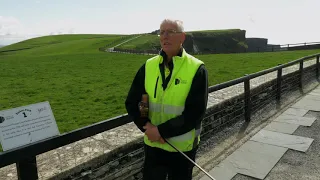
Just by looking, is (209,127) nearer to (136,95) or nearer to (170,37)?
(136,95)

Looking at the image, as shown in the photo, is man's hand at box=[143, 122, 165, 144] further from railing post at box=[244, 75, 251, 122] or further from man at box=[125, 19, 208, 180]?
railing post at box=[244, 75, 251, 122]

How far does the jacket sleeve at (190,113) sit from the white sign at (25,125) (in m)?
0.95

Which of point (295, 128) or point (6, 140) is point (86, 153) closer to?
point (6, 140)

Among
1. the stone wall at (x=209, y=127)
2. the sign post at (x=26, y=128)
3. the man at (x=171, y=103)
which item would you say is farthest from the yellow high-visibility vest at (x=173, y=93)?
the sign post at (x=26, y=128)

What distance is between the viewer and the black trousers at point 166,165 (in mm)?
2723

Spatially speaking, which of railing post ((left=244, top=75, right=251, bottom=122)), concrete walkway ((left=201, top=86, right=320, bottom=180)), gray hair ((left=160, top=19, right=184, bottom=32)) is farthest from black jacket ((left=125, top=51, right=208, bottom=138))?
railing post ((left=244, top=75, right=251, bottom=122))

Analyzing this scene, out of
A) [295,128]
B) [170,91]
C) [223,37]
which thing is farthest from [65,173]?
[223,37]

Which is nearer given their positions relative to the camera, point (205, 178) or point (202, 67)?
point (202, 67)

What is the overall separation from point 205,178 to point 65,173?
6.56ft

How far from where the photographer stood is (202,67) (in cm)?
261

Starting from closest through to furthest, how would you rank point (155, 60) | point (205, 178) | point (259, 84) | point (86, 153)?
point (155, 60) < point (86, 153) < point (205, 178) < point (259, 84)

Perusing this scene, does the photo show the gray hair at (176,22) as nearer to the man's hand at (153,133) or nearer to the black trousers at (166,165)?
the man's hand at (153,133)

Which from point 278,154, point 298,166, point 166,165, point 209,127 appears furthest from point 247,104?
point 166,165

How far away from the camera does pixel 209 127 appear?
536cm
